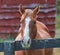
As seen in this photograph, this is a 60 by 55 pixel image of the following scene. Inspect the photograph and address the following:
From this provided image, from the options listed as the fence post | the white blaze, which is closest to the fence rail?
the fence post

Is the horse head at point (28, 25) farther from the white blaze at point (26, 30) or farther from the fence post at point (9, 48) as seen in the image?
the fence post at point (9, 48)

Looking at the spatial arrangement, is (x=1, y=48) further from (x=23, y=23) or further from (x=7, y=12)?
(x=7, y=12)

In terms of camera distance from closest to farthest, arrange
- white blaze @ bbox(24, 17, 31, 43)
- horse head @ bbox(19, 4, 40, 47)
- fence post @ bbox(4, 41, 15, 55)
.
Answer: fence post @ bbox(4, 41, 15, 55), white blaze @ bbox(24, 17, 31, 43), horse head @ bbox(19, 4, 40, 47)

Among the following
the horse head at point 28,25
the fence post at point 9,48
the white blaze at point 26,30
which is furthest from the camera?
the horse head at point 28,25

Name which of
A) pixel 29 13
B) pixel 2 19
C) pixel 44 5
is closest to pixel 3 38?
pixel 2 19

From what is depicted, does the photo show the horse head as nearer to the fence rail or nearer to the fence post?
the fence rail

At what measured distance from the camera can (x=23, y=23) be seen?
522 centimetres

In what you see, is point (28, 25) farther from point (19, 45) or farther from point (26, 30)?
point (19, 45)

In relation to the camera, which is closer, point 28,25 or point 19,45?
point 19,45

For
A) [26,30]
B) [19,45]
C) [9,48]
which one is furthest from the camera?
[26,30]

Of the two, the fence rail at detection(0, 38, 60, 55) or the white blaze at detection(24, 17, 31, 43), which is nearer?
the fence rail at detection(0, 38, 60, 55)

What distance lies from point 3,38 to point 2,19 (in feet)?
1.93

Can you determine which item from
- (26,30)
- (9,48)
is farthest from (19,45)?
(26,30)

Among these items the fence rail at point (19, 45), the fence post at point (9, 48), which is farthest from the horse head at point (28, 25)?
the fence post at point (9, 48)
